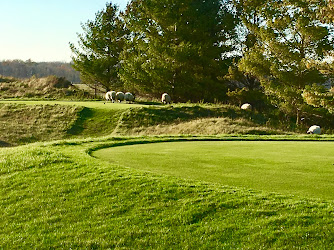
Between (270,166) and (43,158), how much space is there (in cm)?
520

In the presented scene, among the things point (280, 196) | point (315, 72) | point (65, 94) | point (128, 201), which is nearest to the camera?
point (280, 196)

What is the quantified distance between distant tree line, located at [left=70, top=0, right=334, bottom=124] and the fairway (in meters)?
17.9

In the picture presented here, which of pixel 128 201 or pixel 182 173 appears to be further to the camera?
pixel 182 173

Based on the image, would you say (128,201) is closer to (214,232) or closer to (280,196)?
(214,232)

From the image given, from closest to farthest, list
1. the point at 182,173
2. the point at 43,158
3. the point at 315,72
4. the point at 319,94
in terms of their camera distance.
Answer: the point at 182,173
the point at 43,158
the point at 319,94
the point at 315,72

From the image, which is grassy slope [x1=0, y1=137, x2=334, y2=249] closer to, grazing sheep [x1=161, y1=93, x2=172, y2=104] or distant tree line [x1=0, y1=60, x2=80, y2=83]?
grazing sheep [x1=161, y1=93, x2=172, y2=104]

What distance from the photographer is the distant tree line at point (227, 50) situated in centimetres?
2848

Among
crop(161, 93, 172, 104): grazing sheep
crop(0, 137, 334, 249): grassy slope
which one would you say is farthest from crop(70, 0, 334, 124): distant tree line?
crop(0, 137, 334, 249): grassy slope

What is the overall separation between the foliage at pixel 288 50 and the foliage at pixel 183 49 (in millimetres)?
3588

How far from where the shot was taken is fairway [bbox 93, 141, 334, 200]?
6.30 m

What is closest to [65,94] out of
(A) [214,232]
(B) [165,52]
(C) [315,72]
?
(B) [165,52]

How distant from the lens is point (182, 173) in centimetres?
740

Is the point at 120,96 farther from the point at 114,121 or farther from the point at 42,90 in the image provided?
the point at 42,90

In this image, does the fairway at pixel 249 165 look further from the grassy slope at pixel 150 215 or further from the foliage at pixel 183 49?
the foliage at pixel 183 49
